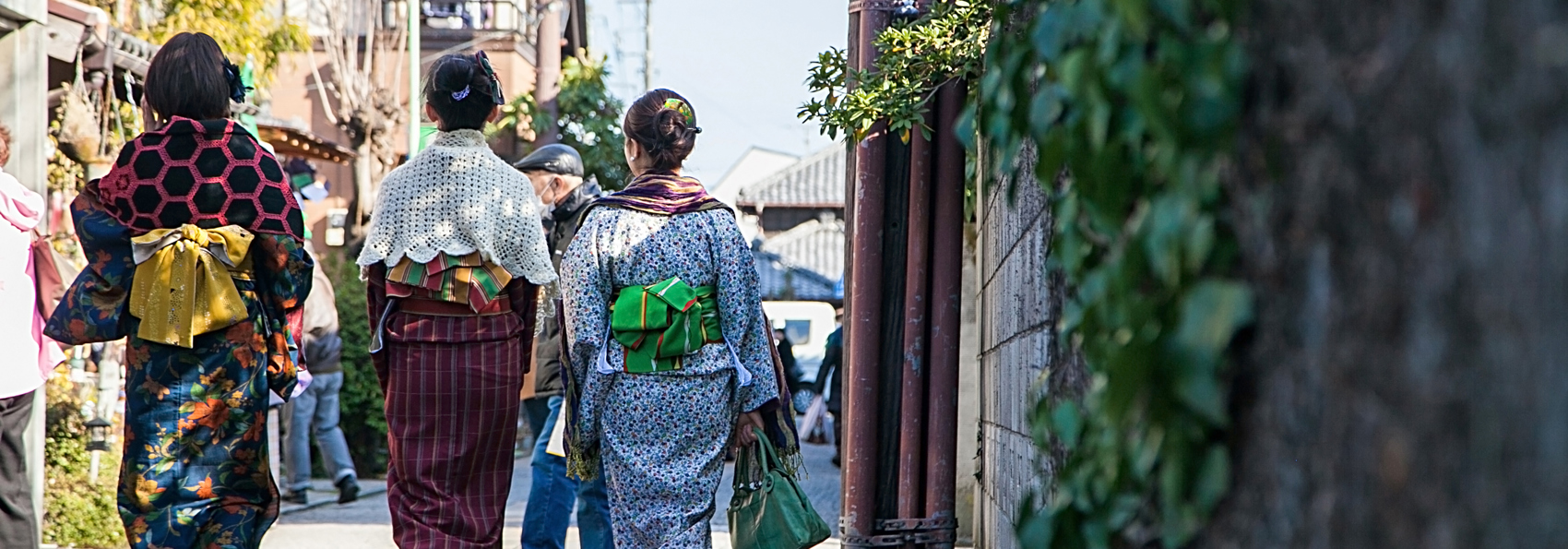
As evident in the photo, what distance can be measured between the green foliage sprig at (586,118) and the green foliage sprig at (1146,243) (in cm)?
1512

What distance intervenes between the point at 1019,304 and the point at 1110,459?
1608 mm

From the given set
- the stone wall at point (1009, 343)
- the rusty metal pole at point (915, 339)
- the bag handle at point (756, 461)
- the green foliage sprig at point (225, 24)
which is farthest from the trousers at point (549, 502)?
the green foliage sprig at point (225, 24)

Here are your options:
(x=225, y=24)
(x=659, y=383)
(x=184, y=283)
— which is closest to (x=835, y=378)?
(x=225, y=24)

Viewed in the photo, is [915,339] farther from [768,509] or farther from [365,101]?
[365,101]

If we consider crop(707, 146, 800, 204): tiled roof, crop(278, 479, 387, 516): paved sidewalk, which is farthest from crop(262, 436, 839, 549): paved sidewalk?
crop(707, 146, 800, 204): tiled roof

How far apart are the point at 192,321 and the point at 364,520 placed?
3.56 m

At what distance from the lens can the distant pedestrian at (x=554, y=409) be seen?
4.67 m

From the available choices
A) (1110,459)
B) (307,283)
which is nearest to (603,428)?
(307,283)

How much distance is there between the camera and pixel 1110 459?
1.38 meters

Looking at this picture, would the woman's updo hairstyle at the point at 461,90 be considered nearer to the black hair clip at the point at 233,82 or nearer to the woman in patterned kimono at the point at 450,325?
the woman in patterned kimono at the point at 450,325

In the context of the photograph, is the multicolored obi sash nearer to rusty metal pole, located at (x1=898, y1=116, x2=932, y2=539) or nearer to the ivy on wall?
rusty metal pole, located at (x1=898, y1=116, x2=932, y2=539)

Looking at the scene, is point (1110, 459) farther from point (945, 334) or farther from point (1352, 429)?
point (945, 334)

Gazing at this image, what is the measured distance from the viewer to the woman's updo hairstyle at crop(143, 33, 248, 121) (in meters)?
3.97

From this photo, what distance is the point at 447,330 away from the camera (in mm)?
4168
